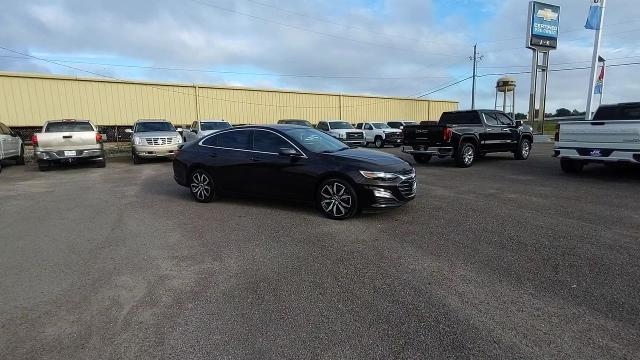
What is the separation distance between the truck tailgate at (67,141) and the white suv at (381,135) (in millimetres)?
16492

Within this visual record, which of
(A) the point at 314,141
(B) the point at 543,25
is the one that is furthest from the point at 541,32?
(A) the point at 314,141

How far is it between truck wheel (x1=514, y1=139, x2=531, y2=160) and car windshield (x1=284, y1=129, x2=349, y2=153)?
10.4 metres

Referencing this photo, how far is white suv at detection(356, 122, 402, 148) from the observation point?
1046 inches

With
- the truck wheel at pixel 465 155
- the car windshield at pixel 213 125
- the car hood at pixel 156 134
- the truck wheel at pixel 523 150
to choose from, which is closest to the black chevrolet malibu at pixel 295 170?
the truck wheel at pixel 465 155

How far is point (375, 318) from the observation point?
340 centimetres

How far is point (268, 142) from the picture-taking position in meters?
7.46

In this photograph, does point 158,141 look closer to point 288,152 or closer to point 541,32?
point 288,152

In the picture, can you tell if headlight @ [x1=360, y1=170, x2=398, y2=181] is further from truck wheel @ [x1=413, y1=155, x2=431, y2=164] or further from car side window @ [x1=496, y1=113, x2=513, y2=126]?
car side window @ [x1=496, y1=113, x2=513, y2=126]

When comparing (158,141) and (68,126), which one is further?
(158,141)

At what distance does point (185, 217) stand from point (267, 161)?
169cm

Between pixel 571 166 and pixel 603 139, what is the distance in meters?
1.61

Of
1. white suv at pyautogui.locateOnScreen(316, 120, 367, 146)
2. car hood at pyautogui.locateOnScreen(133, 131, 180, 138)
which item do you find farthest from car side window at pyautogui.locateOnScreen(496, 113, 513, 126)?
car hood at pyautogui.locateOnScreen(133, 131, 180, 138)

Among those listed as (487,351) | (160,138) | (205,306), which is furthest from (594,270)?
(160,138)

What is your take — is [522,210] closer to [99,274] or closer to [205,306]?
[205,306]
